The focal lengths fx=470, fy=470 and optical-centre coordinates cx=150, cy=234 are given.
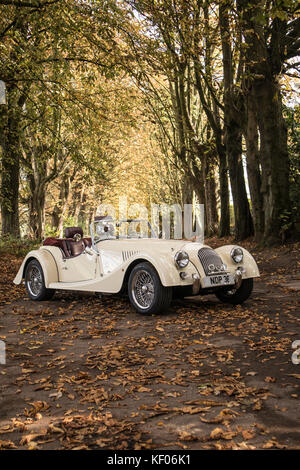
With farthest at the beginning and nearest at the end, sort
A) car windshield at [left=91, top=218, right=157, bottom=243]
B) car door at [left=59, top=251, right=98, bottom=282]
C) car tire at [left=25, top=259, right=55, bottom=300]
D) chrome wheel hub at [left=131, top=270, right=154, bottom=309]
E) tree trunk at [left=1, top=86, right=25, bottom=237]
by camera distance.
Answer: tree trunk at [left=1, top=86, right=25, bottom=237], car tire at [left=25, top=259, right=55, bottom=300], car windshield at [left=91, top=218, right=157, bottom=243], car door at [left=59, top=251, right=98, bottom=282], chrome wheel hub at [left=131, top=270, right=154, bottom=309]

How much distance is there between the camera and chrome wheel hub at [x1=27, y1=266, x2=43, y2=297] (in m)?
9.71

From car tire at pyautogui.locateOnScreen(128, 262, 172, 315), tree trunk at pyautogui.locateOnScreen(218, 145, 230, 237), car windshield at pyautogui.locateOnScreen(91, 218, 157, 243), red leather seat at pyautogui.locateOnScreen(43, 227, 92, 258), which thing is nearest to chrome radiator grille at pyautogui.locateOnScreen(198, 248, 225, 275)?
car tire at pyautogui.locateOnScreen(128, 262, 172, 315)

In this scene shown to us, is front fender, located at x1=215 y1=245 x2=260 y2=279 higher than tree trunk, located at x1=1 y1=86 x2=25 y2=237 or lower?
lower

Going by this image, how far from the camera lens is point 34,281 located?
32.1 ft

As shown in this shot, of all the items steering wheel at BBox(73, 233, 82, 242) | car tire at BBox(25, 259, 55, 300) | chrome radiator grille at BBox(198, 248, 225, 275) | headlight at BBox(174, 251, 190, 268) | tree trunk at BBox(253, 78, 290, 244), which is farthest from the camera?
tree trunk at BBox(253, 78, 290, 244)

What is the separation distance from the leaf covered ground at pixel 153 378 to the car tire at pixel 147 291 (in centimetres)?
18

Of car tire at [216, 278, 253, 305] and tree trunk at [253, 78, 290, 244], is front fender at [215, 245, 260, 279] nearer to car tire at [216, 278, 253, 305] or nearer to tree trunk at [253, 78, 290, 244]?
car tire at [216, 278, 253, 305]

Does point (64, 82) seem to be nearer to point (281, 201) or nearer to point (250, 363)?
point (281, 201)

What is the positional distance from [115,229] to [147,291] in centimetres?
233

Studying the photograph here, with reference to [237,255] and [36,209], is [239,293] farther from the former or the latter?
[36,209]

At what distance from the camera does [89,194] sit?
41.0 meters

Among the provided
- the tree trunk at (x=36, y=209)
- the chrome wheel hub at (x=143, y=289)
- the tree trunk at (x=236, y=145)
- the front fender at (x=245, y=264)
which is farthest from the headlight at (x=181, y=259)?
the tree trunk at (x=36, y=209)

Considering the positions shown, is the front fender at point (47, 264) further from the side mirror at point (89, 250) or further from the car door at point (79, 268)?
the side mirror at point (89, 250)

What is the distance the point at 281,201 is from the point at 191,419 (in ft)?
36.4
